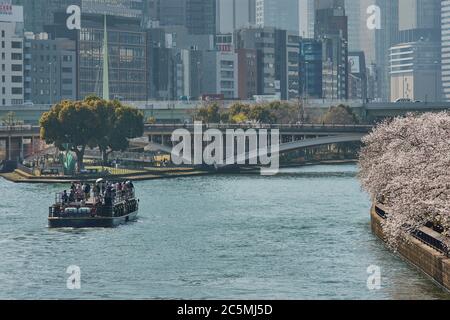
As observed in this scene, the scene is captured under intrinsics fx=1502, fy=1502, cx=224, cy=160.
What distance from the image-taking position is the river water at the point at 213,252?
6594cm

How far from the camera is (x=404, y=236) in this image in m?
72.1

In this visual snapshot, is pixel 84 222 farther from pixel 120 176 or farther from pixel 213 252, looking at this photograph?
pixel 120 176

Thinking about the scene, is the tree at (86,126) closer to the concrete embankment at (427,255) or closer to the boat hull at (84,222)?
the boat hull at (84,222)

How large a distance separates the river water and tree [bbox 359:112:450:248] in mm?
2556

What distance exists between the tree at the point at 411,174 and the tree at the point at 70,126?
53.4 metres

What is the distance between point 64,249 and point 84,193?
1981cm

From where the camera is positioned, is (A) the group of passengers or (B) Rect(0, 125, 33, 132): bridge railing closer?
(A) the group of passengers

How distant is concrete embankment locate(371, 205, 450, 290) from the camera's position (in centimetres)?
6384

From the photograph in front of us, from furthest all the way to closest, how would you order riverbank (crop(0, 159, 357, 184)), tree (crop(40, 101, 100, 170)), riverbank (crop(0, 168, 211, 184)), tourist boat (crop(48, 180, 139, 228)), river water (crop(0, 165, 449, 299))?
tree (crop(40, 101, 100, 170)), riverbank (crop(0, 159, 357, 184)), riverbank (crop(0, 168, 211, 184)), tourist boat (crop(48, 180, 139, 228)), river water (crop(0, 165, 449, 299))

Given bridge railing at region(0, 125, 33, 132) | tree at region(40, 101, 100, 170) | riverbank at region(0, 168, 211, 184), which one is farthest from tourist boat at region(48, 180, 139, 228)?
bridge railing at region(0, 125, 33, 132)

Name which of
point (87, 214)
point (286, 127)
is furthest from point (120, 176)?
point (87, 214)

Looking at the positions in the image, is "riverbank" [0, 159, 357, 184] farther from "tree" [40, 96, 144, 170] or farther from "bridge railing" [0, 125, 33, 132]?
"bridge railing" [0, 125, 33, 132]

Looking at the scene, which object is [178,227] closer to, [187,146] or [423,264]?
[423,264]

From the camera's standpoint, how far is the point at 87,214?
96062mm
